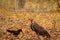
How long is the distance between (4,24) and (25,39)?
3227 mm

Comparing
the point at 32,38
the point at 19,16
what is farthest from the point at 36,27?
the point at 19,16

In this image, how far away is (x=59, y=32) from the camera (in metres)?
12.9

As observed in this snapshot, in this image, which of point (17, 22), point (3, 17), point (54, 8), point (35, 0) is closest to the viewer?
point (17, 22)

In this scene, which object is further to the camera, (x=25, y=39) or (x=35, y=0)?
(x=35, y=0)

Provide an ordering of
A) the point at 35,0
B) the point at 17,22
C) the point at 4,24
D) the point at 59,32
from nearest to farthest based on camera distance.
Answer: the point at 59,32
the point at 4,24
the point at 17,22
the point at 35,0

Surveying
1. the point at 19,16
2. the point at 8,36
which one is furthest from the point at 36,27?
the point at 19,16

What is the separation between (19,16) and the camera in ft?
54.6

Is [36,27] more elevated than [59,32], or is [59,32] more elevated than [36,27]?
[36,27]

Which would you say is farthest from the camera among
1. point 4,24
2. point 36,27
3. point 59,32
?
point 4,24

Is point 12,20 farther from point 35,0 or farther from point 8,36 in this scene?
point 35,0

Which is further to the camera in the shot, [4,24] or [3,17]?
[3,17]

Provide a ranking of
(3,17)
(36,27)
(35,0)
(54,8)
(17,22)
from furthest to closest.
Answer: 1. (35,0)
2. (54,8)
3. (3,17)
4. (17,22)
5. (36,27)

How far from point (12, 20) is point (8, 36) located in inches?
165

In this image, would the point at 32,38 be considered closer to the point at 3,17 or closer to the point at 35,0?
the point at 3,17
